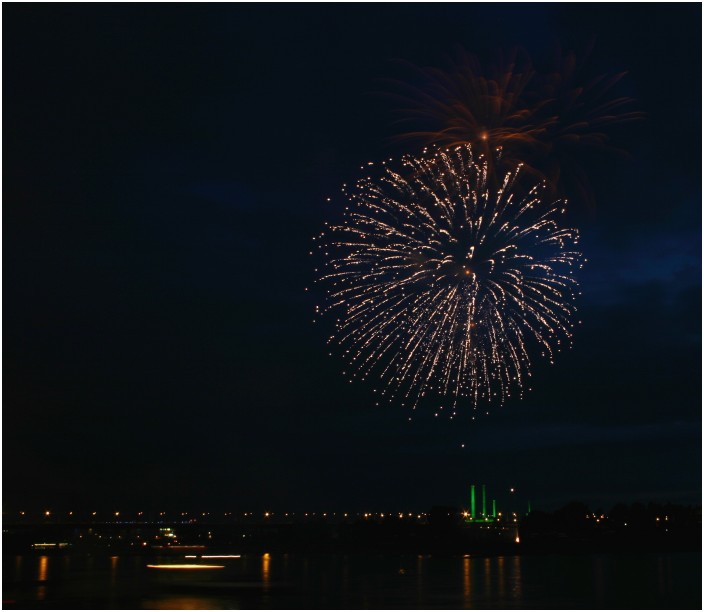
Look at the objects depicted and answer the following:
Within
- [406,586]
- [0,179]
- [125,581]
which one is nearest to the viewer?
[0,179]

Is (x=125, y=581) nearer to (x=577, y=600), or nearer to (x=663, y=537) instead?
(x=577, y=600)

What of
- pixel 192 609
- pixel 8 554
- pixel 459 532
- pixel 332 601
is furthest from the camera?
pixel 459 532

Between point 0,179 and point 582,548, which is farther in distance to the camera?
point 582,548

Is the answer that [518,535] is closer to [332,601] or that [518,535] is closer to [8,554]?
[8,554]

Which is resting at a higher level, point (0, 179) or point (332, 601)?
point (0, 179)

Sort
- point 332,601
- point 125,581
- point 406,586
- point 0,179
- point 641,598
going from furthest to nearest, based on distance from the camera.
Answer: point 125,581, point 406,586, point 641,598, point 332,601, point 0,179

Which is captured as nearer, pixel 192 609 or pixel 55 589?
pixel 192 609

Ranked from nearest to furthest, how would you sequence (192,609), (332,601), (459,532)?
1. (192,609)
2. (332,601)
3. (459,532)

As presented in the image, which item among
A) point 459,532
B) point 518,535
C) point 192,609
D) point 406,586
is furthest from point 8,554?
point 192,609

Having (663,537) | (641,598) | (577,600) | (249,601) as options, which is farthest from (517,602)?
(663,537)
